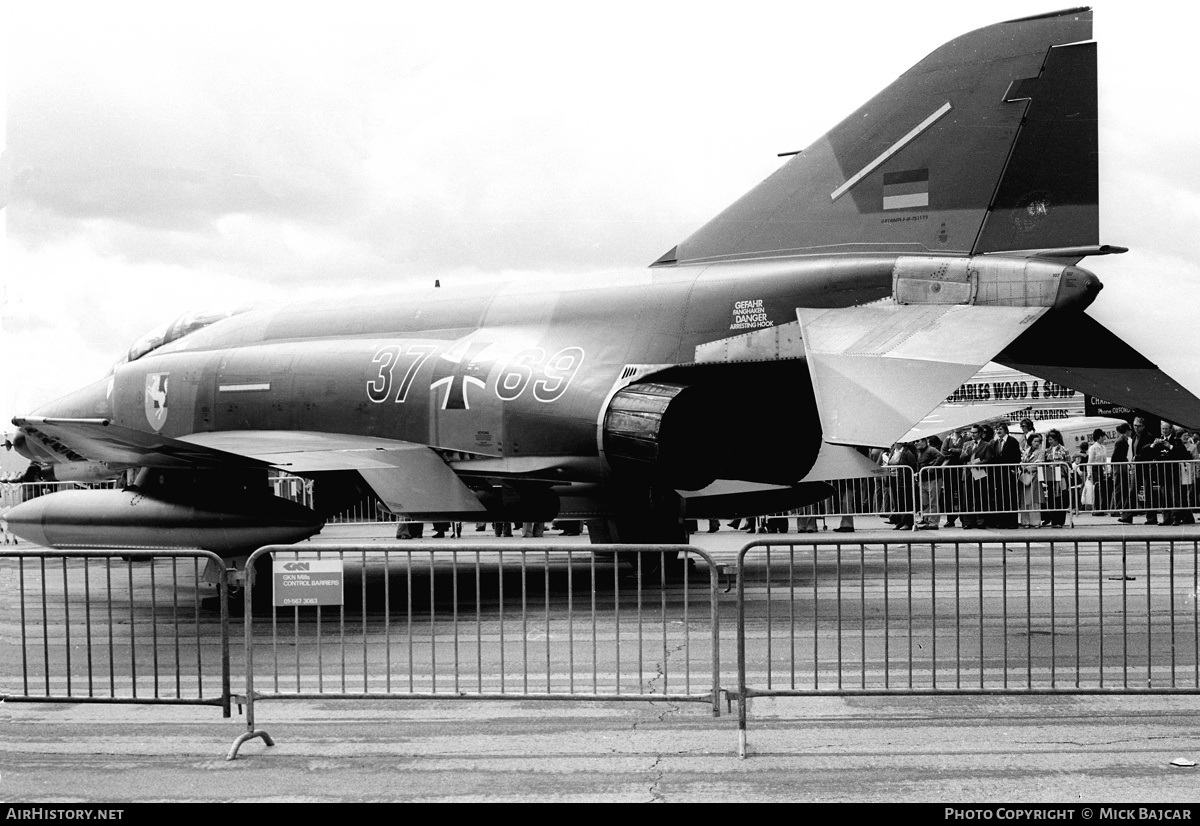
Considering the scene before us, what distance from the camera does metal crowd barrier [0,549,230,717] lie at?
6520 millimetres

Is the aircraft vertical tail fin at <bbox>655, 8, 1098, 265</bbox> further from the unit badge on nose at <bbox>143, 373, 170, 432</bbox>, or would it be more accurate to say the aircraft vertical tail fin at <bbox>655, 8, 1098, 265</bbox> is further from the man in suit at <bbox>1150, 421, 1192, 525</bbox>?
the man in suit at <bbox>1150, 421, 1192, 525</bbox>

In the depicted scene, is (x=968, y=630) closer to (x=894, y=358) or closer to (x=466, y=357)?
(x=894, y=358)

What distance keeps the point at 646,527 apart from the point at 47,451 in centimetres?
766

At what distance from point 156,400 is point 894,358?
9.16 m

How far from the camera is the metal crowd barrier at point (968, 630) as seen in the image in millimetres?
6137

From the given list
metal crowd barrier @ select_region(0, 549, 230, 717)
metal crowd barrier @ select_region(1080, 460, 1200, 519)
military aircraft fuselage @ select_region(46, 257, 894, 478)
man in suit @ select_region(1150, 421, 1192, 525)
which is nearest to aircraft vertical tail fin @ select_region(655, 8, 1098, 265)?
military aircraft fuselage @ select_region(46, 257, 894, 478)

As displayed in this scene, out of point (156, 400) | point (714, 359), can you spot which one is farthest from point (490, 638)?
point (156, 400)

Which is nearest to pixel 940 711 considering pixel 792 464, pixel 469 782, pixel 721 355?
pixel 469 782

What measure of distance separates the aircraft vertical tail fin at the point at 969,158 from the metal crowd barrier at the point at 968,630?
2635 mm

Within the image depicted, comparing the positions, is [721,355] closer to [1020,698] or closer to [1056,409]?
[1020,698]

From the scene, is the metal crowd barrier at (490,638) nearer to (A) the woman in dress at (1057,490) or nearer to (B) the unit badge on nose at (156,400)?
(B) the unit badge on nose at (156,400)

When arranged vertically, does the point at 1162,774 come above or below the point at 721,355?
below

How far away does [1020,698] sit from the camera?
681 cm

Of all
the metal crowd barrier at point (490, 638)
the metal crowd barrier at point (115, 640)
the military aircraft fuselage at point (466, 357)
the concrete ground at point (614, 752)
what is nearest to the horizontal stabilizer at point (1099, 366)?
the military aircraft fuselage at point (466, 357)
